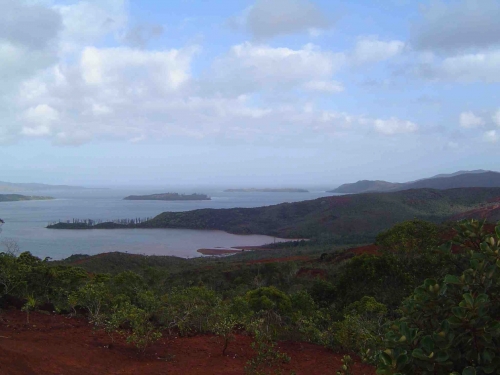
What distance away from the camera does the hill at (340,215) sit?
41625 mm

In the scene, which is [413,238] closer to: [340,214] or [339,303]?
[339,303]

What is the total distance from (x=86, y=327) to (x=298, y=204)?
51.9m

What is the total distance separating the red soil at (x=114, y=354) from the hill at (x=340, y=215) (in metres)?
30.5

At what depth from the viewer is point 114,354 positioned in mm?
5027

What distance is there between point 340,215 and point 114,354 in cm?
4288

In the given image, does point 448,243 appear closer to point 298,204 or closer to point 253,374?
point 253,374

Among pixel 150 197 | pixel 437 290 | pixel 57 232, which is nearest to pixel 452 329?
pixel 437 290

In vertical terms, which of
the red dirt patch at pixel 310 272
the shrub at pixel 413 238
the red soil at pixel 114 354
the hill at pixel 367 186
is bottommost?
the red dirt patch at pixel 310 272

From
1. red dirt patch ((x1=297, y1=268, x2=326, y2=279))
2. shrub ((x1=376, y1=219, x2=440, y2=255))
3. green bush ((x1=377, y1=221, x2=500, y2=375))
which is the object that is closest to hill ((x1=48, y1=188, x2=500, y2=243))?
red dirt patch ((x1=297, y1=268, x2=326, y2=279))

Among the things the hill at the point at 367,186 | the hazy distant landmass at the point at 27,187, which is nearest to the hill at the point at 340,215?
the hill at the point at 367,186

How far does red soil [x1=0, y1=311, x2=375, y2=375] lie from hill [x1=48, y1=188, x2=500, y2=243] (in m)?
30.5

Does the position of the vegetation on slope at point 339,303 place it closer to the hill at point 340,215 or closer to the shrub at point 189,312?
the shrub at point 189,312

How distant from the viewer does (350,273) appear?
34.9 feet

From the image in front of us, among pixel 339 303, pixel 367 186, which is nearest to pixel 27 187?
pixel 367 186
